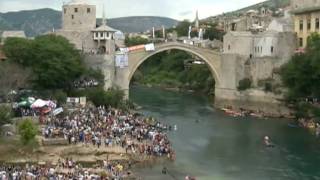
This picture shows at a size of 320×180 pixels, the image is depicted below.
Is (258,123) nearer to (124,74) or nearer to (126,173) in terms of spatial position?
(124,74)

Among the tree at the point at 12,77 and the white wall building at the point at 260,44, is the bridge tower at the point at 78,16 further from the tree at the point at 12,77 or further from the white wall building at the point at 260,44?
the tree at the point at 12,77

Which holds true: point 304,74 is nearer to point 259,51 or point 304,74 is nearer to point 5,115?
point 259,51

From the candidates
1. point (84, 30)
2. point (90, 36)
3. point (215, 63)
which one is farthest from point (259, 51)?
point (84, 30)

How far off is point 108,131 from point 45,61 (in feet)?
52.5

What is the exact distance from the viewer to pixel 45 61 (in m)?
75.1

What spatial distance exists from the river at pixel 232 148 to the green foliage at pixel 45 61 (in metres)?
12.6

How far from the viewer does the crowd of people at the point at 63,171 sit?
47.3m

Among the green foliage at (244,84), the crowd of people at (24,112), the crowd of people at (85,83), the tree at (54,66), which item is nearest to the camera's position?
the crowd of people at (24,112)

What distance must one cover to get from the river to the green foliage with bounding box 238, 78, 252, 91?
544 centimetres

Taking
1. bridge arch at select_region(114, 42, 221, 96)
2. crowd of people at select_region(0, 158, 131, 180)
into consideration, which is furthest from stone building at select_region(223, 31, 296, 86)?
crowd of people at select_region(0, 158, 131, 180)

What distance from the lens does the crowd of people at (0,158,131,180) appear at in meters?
47.3

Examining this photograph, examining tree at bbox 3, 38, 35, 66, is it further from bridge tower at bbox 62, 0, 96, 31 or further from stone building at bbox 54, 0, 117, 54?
bridge tower at bbox 62, 0, 96, 31

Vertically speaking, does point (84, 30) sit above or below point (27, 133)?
above

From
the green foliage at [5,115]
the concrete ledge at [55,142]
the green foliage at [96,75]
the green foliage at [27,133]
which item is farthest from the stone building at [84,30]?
the green foliage at [27,133]
